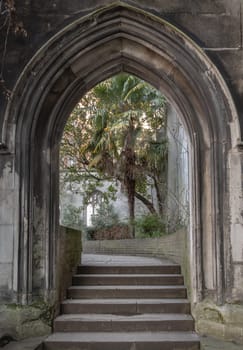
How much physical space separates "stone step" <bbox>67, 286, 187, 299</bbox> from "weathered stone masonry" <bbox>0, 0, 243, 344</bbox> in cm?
97

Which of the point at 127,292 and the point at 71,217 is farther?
the point at 71,217

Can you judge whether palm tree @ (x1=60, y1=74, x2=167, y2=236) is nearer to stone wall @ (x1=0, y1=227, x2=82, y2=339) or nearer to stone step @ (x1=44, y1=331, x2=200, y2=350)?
stone wall @ (x1=0, y1=227, x2=82, y2=339)

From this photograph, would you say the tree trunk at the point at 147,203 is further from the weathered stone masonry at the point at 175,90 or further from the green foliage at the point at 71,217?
the weathered stone masonry at the point at 175,90

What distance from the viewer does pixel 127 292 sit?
19.8 ft

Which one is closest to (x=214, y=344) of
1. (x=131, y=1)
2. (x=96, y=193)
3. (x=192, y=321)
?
(x=192, y=321)

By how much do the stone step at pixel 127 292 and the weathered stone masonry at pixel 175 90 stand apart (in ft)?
3.17

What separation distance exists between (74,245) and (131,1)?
11.6 ft

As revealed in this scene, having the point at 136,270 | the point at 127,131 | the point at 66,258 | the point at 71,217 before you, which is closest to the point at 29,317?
the point at 66,258

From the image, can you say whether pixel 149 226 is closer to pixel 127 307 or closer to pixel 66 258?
pixel 66 258

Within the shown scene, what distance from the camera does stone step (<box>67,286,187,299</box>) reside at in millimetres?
5977

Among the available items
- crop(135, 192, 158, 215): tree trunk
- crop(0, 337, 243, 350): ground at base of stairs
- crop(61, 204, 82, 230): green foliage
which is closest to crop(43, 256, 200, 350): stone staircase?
crop(0, 337, 243, 350): ground at base of stairs

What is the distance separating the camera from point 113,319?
527 cm

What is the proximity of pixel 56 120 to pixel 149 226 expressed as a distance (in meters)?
7.25

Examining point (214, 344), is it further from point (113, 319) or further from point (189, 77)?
point (189, 77)
